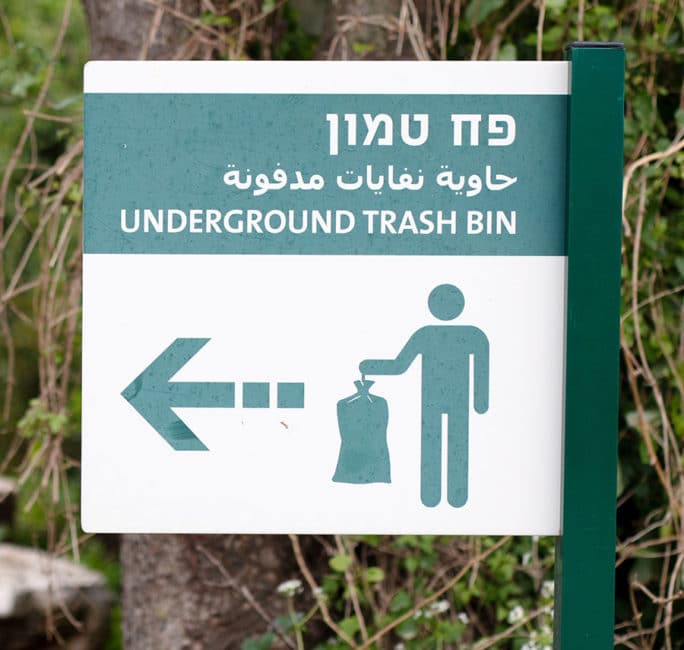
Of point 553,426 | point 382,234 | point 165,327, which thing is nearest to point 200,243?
point 165,327

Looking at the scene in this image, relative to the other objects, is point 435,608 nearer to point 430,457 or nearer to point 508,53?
point 430,457

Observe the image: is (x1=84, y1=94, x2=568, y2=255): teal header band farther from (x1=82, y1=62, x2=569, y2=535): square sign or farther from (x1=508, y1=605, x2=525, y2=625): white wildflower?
(x1=508, y1=605, x2=525, y2=625): white wildflower

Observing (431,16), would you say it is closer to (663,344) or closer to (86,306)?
(663,344)

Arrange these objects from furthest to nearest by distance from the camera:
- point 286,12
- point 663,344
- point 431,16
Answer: point 286,12 → point 431,16 → point 663,344

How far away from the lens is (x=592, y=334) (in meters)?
1.16

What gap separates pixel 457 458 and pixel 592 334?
0.74 feet

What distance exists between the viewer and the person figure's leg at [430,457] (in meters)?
1.20

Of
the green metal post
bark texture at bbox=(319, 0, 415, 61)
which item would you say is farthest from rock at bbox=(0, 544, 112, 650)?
the green metal post

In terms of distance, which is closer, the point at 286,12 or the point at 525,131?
the point at 525,131

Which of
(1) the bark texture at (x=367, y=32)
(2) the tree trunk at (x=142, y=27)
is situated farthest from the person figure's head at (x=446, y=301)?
(2) the tree trunk at (x=142, y=27)

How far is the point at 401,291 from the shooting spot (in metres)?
1.21

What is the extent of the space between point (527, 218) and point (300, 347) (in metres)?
0.33

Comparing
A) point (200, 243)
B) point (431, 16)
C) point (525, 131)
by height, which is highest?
point (431, 16)

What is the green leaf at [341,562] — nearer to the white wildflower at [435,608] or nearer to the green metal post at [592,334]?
the white wildflower at [435,608]
